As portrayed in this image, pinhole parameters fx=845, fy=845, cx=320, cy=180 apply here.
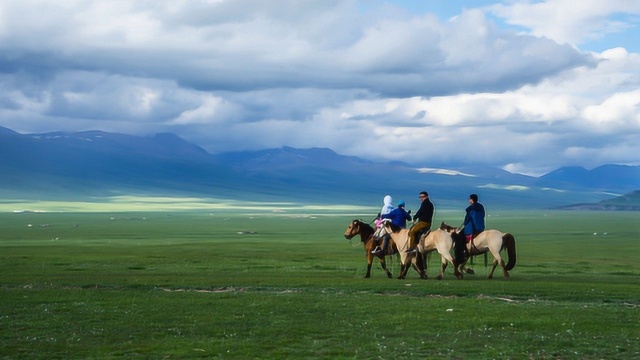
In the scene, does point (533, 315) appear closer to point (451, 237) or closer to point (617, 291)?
point (617, 291)

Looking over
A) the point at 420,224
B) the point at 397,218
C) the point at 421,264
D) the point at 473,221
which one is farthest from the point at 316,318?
the point at 473,221

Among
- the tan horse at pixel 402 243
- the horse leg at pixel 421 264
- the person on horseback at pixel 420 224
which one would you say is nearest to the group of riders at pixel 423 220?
the person on horseback at pixel 420 224

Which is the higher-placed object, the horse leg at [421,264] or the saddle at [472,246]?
the saddle at [472,246]

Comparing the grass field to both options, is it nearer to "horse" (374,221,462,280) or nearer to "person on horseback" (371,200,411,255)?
"horse" (374,221,462,280)

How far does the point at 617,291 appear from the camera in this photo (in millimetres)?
23078

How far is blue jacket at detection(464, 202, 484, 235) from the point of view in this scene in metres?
26.8

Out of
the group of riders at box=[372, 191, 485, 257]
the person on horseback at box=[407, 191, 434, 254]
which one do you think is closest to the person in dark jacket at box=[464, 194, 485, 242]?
the group of riders at box=[372, 191, 485, 257]

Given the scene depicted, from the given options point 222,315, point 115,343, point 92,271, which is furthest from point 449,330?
point 92,271

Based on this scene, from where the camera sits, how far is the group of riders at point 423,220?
1038 inches

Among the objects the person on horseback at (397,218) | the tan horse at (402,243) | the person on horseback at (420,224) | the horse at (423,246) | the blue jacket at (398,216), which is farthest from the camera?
the blue jacket at (398,216)

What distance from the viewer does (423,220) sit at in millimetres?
26609

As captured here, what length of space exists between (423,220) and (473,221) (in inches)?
65.0

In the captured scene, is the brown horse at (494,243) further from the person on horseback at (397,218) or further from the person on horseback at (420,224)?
the person on horseback at (397,218)

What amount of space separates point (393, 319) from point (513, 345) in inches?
132
